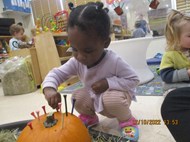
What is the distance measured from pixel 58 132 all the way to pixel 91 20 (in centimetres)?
30

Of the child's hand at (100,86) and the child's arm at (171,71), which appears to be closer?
the child's hand at (100,86)

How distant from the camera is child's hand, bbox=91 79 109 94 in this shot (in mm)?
617

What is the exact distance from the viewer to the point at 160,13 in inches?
113

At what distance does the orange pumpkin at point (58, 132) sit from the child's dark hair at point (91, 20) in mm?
230

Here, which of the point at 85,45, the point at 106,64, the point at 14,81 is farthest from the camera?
the point at 14,81

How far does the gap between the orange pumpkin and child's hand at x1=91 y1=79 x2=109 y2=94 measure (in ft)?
0.45

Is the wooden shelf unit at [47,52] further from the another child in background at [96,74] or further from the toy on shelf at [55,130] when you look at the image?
the toy on shelf at [55,130]

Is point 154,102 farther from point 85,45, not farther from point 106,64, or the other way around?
point 85,45

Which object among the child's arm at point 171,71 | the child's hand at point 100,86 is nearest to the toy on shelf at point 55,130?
the child's hand at point 100,86

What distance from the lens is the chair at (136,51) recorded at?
4.07ft

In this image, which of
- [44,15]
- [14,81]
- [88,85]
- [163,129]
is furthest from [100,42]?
[44,15]

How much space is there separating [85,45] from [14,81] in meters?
1.24

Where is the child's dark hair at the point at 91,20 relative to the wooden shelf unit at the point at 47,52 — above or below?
above

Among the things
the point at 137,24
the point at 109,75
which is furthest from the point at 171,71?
the point at 137,24
